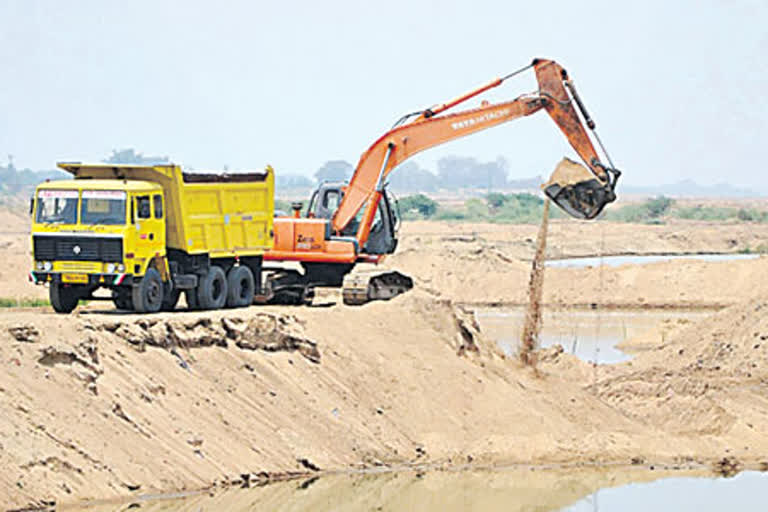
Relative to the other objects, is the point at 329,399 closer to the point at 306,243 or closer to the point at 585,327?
the point at 306,243

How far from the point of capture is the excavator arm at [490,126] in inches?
1064

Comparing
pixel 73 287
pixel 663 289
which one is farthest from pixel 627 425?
pixel 663 289

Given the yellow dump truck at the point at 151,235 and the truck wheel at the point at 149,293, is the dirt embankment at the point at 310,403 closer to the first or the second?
the truck wheel at the point at 149,293

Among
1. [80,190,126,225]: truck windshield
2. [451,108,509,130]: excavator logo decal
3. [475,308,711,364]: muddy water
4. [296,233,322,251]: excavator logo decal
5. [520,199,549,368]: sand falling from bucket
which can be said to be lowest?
[475,308,711,364]: muddy water

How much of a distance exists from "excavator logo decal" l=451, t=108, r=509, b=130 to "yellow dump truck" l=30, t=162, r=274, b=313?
13.4 ft

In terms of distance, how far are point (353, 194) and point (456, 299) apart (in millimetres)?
20374

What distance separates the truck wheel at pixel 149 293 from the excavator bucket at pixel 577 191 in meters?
7.54

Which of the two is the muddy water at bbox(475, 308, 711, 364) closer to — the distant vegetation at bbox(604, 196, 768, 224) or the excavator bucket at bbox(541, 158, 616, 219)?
the excavator bucket at bbox(541, 158, 616, 219)

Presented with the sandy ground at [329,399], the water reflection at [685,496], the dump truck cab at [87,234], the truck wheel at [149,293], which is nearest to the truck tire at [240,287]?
the sandy ground at [329,399]

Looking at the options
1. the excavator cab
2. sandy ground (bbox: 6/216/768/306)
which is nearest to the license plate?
the excavator cab

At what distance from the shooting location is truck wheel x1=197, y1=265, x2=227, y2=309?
25.6 meters

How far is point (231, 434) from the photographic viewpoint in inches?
800

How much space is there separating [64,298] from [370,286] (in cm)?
656

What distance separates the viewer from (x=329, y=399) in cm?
2277
